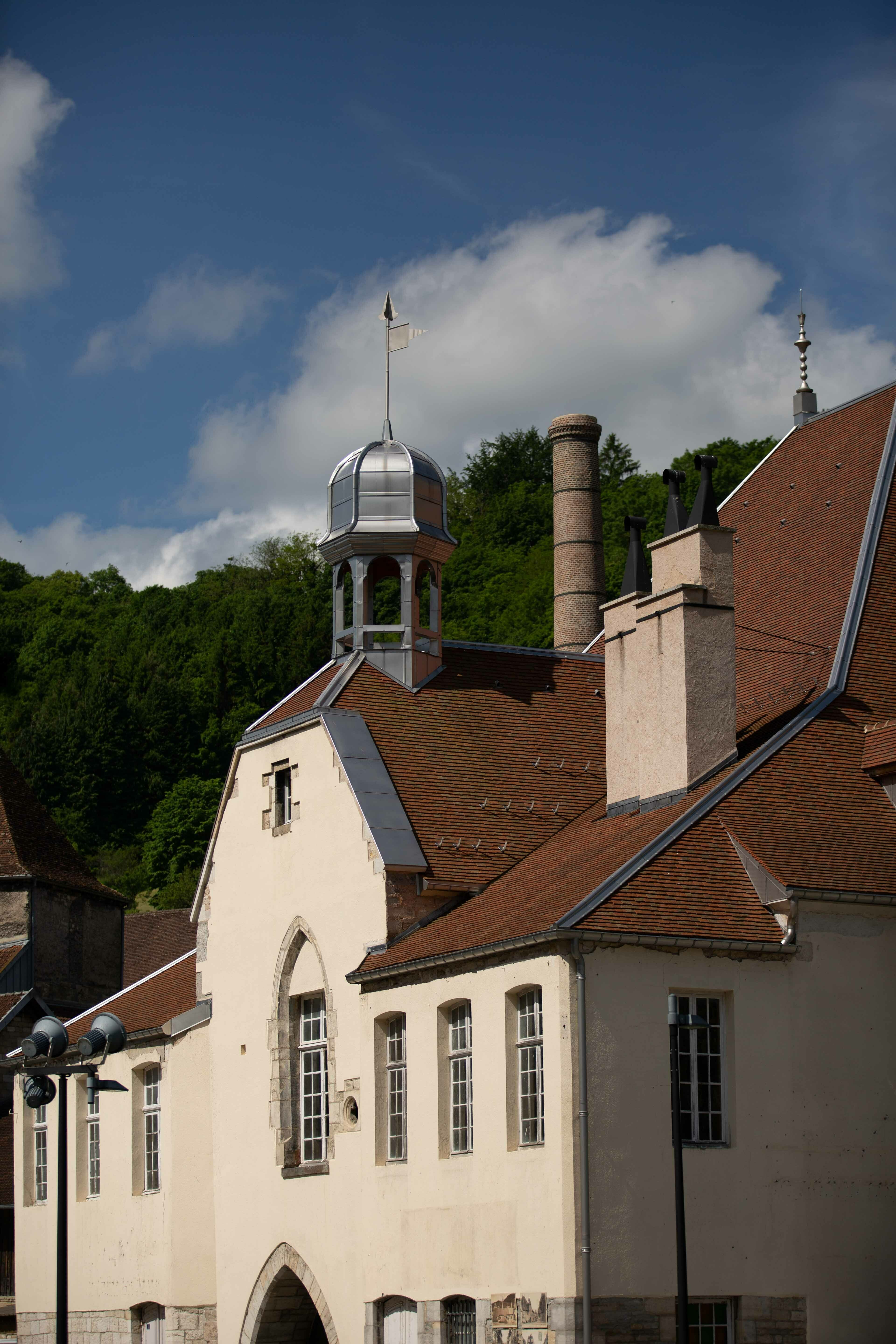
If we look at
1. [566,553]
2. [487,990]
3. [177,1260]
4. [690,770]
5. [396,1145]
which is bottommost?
[177,1260]

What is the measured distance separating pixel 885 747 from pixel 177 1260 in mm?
13652

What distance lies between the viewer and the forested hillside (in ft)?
266

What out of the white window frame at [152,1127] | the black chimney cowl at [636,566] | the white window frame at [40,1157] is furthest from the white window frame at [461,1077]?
the white window frame at [40,1157]

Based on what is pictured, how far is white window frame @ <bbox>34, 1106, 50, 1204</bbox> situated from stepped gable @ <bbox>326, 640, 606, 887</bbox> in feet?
36.7

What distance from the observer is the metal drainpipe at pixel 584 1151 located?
790 inches

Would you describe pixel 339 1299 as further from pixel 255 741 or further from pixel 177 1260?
pixel 255 741

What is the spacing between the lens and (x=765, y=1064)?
70.3ft

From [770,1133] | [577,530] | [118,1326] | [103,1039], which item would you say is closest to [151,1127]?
[118,1326]

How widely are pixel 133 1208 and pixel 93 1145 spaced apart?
2.14 m

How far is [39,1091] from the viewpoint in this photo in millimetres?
23062

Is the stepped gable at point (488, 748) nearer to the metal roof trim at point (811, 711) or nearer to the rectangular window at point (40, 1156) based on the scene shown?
the metal roof trim at point (811, 711)

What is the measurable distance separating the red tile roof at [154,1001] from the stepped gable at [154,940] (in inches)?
806

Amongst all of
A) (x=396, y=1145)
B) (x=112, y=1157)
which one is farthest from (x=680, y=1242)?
(x=112, y=1157)

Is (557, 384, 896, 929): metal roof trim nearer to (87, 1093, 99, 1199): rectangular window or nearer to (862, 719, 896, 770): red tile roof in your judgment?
(862, 719, 896, 770): red tile roof
